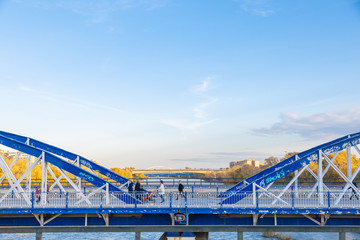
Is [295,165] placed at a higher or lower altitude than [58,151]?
lower

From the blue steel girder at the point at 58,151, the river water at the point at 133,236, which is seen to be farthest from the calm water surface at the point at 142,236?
the blue steel girder at the point at 58,151

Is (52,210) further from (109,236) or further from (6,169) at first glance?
(109,236)

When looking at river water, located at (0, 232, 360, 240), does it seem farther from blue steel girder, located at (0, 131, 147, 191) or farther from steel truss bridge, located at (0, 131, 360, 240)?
steel truss bridge, located at (0, 131, 360, 240)

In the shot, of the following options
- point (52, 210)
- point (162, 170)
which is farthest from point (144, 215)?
point (162, 170)

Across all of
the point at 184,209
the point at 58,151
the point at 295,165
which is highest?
the point at 58,151

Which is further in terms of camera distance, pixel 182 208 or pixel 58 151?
pixel 58 151

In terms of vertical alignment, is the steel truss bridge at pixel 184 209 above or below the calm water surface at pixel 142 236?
above

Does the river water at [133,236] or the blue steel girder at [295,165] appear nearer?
the blue steel girder at [295,165]

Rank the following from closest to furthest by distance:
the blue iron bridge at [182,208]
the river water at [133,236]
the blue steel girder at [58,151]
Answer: the blue iron bridge at [182,208] → the blue steel girder at [58,151] → the river water at [133,236]

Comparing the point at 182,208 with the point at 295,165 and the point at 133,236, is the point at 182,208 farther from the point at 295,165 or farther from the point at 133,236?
the point at 133,236

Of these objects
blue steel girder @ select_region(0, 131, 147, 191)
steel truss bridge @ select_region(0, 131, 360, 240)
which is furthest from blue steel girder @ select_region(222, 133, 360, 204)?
blue steel girder @ select_region(0, 131, 147, 191)

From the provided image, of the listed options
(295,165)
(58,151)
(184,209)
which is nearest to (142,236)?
(58,151)

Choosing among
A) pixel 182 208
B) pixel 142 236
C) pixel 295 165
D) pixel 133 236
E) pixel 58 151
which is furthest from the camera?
pixel 133 236

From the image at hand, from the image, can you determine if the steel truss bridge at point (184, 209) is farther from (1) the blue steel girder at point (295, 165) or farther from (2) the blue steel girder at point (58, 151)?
(2) the blue steel girder at point (58, 151)
